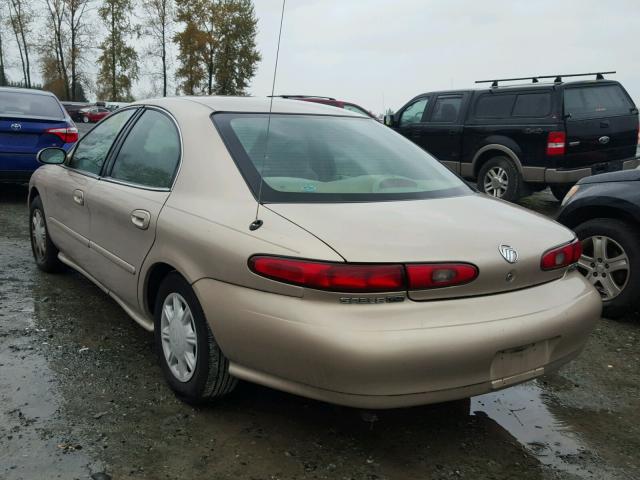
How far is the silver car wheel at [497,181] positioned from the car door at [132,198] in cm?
704

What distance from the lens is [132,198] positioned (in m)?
3.48

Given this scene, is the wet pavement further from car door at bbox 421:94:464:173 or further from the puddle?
car door at bbox 421:94:464:173

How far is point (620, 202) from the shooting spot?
15.0ft

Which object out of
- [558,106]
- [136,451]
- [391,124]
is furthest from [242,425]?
[391,124]

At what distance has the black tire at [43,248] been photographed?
16.6ft

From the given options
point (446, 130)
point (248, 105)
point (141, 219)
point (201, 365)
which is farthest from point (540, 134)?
point (201, 365)

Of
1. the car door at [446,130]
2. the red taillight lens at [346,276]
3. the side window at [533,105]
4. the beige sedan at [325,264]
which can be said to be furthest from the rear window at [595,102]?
the red taillight lens at [346,276]

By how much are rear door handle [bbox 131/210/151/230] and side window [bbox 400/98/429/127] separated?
881 centimetres

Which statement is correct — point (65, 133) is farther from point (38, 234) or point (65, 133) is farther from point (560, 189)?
point (560, 189)

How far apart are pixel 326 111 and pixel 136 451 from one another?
2.13 meters

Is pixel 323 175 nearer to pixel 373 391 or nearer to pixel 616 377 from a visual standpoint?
pixel 373 391

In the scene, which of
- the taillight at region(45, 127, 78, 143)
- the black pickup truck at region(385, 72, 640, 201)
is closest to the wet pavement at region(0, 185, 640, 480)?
the taillight at region(45, 127, 78, 143)

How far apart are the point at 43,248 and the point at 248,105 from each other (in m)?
2.60

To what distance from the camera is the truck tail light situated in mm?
2361
